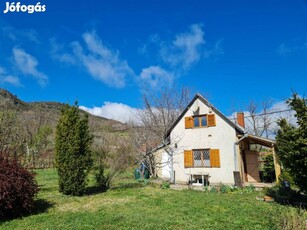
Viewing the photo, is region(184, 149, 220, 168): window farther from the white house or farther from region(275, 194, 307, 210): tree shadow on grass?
region(275, 194, 307, 210): tree shadow on grass

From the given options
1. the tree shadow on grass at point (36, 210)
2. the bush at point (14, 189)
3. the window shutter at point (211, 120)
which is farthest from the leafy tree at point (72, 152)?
the window shutter at point (211, 120)

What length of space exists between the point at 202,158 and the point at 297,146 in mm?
9402

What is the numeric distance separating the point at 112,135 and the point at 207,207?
21.9 metres

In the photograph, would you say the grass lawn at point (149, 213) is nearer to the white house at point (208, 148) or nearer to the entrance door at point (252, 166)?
the white house at point (208, 148)

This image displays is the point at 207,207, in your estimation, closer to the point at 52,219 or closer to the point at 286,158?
the point at 286,158

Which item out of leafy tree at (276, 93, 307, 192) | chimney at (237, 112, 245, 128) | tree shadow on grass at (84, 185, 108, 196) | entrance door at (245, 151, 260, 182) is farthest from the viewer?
chimney at (237, 112, 245, 128)

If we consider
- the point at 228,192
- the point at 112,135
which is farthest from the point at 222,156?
the point at 112,135

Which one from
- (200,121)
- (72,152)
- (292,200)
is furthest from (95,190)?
(292,200)

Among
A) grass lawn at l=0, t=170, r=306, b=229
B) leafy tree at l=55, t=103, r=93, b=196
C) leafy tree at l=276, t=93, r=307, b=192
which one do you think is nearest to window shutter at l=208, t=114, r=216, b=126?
grass lawn at l=0, t=170, r=306, b=229

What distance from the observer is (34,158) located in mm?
26125

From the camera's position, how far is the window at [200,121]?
16.8 meters

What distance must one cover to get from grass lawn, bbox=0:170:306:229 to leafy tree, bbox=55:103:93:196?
2.35 feet

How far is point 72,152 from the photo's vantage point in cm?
1135

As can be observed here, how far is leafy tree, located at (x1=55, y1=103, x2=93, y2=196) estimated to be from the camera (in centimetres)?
1127
